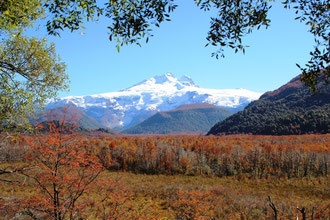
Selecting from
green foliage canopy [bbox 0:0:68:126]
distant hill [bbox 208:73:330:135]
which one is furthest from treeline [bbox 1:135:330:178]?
distant hill [bbox 208:73:330:135]

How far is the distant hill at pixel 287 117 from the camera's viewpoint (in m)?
42.8

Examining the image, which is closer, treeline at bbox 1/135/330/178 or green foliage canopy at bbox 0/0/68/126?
green foliage canopy at bbox 0/0/68/126

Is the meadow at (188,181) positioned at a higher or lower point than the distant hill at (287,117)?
lower

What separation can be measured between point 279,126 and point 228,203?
138 ft

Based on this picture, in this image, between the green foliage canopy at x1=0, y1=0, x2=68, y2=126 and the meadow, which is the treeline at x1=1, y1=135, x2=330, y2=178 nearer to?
the meadow

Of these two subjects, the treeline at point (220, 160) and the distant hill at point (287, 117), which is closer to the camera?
the treeline at point (220, 160)

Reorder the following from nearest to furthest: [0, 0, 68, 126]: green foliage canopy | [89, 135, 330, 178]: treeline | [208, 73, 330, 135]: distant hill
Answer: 1. [0, 0, 68, 126]: green foliage canopy
2. [89, 135, 330, 178]: treeline
3. [208, 73, 330, 135]: distant hill

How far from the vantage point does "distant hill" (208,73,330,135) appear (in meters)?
42.8

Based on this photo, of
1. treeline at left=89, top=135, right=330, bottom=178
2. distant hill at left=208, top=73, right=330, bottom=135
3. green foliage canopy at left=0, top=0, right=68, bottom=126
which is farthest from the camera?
distant hill at left=208, top=73, right=330, bottom=135

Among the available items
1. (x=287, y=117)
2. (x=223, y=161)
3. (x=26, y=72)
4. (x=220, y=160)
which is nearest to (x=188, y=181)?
(x=223, y=161)

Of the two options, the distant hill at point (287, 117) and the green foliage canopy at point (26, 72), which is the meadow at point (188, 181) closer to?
the green foliage canopy at point (26, 72)

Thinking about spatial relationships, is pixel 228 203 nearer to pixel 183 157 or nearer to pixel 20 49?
pixel 183 157

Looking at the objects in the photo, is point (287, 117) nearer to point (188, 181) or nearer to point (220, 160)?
point (220, 160)

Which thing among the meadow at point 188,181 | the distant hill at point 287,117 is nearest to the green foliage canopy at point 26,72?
the meadow at point 188,181
